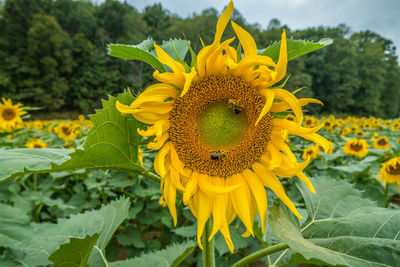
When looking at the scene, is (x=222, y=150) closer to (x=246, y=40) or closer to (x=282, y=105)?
(x=282, y=105)

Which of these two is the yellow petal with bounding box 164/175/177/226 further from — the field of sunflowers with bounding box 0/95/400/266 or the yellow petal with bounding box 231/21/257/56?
the yellow petal with bounding box 231/21/257/56

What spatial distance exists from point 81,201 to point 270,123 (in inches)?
102

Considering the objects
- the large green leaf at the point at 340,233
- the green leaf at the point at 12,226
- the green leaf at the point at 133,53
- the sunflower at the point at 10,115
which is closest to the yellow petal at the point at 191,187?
the large green leaf at the point at 340,233

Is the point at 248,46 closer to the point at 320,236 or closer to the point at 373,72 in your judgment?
the point at 320,236

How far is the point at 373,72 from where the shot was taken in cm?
3541

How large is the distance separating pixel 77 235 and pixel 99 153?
697 mm

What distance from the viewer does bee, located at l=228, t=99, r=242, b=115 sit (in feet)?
2.71

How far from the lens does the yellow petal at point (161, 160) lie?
72 centimetres

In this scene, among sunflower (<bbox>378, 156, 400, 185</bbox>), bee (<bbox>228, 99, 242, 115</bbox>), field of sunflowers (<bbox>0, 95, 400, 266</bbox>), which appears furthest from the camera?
sunflower (<bbox>378, 156, 400, 185</bbox>)

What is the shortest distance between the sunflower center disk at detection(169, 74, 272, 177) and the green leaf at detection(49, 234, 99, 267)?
35cm

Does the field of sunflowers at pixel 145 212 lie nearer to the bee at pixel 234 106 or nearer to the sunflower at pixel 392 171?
the sunflower at pixel 392 171

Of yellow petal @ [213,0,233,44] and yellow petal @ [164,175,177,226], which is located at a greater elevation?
yellow petal @ [213,0,233,44]

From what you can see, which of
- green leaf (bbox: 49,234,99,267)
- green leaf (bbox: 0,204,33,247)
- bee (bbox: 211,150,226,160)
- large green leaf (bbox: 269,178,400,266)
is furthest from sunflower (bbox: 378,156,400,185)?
green leaf (bbox: 0,204,33,247)

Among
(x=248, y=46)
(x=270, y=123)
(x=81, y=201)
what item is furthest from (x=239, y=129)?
(x=81, y=201)
